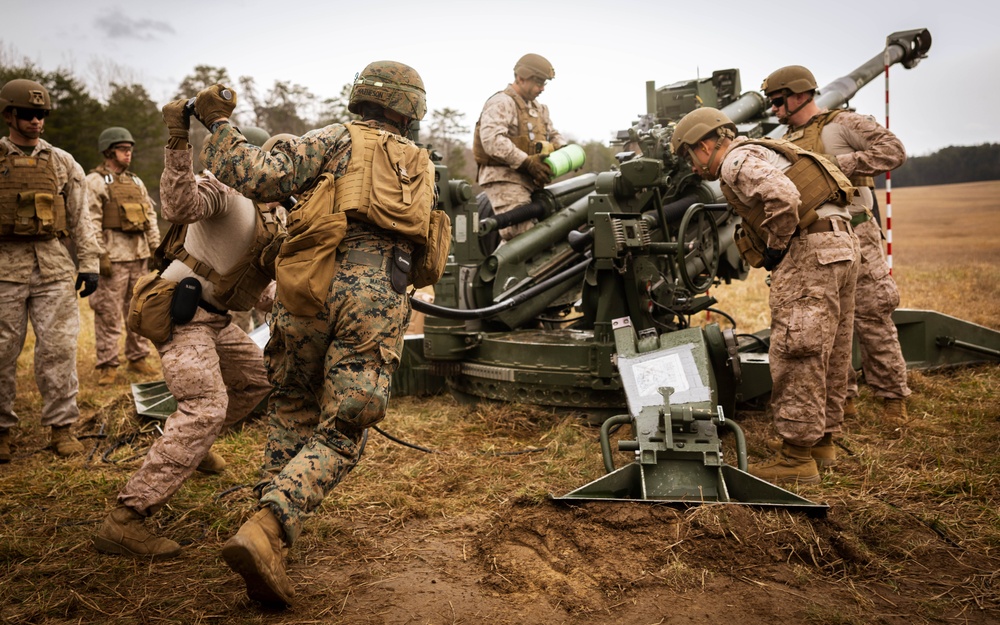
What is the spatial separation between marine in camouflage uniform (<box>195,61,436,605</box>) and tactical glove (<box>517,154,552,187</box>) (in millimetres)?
3555

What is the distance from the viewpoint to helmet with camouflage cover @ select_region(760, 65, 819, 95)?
5430 millimetres

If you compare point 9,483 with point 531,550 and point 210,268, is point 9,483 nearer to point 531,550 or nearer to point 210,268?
point 210,268

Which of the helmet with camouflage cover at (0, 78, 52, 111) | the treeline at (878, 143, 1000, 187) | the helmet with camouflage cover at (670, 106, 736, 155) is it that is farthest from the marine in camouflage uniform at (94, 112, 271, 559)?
the treeline at (878, 143, 1000, 187)

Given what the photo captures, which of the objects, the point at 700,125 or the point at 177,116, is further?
the point at 700,125

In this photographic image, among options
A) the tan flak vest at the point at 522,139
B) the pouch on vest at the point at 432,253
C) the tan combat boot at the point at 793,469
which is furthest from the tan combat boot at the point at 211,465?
the tan flak vest at the point at 522,139

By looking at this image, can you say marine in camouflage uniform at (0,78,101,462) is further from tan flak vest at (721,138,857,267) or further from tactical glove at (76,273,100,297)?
tan flak vest at (721,138,857,267)

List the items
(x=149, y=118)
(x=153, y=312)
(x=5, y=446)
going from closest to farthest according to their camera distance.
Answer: (x=153, y=312)
(x=5, y=446)
(x=149, y=118)

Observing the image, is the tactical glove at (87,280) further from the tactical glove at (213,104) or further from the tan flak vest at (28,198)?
the tactical glove at (213,104)

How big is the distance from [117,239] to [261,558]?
636cm

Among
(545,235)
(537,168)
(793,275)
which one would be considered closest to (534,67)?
(537,168)

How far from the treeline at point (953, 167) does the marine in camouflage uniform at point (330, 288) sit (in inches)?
318

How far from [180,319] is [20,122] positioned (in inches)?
102

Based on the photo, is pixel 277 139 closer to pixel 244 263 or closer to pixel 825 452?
pixel 244 263

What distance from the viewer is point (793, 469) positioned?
461cm
